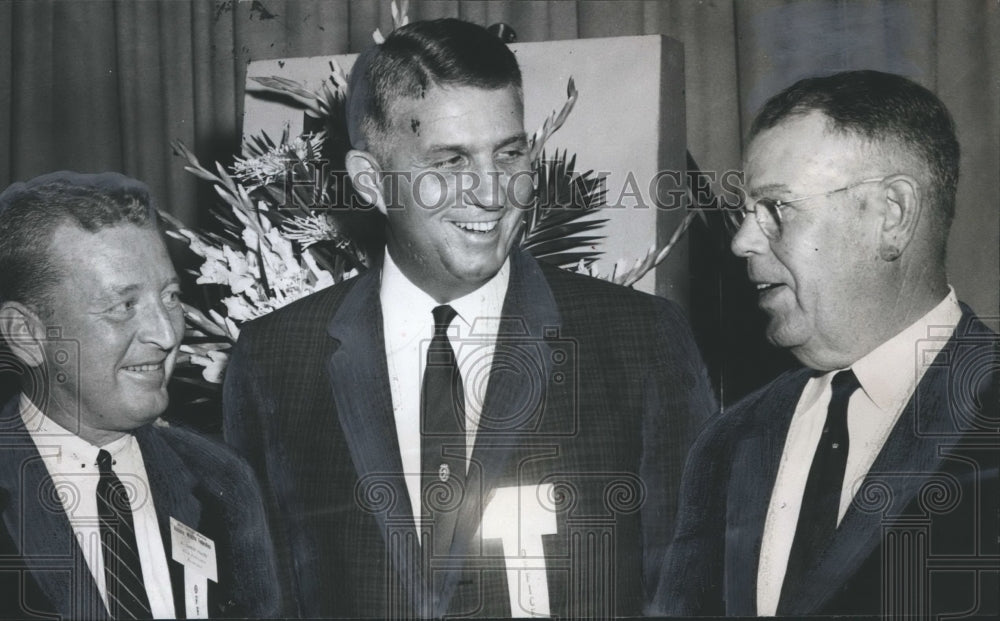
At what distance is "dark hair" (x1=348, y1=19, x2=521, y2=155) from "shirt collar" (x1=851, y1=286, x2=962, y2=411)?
3.06ft

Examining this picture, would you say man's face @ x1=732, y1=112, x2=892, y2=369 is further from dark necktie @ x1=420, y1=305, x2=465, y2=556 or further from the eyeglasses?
dark necktie @ x1=420, y1=305, x2=465, y2=556

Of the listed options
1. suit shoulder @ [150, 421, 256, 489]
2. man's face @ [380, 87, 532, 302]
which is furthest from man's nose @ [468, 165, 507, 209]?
suit shoulder @ [150, 421, 256, 489]

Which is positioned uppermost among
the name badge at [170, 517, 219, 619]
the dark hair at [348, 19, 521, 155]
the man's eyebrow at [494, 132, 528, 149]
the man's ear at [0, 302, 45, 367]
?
the dark hair at [348, 19, 521, 155]

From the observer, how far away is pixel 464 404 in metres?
2.35

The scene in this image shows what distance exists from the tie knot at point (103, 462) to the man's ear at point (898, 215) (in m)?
1.64

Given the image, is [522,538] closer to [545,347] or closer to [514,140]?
[545,347]

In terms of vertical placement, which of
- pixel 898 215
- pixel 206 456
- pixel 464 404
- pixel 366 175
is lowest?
pixel 206 456

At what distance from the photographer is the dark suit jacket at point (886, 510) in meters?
2.23

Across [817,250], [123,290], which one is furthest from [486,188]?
[123,290]

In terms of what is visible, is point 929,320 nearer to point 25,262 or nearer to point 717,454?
point 717,454

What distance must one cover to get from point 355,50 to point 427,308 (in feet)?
2.10

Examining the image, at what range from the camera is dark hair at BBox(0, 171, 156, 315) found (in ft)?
7.79

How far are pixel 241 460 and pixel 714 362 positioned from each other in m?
1.02

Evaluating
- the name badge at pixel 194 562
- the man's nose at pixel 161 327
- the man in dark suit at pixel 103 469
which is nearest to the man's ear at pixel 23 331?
the man in dark suit at pixel 103 469
